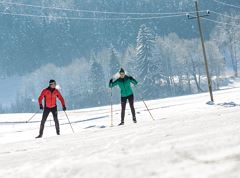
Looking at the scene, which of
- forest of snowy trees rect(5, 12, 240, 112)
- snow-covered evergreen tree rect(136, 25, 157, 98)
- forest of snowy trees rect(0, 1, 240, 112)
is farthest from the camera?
forest of snowy trees rect(0, 1, 240, 112)

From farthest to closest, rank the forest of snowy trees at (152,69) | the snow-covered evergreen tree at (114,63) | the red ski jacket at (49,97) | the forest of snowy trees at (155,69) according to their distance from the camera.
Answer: the snow-covered evergreen tree at (114,63) < the forest of snowy trees at (152,69) < the forest of snowy trees at (155,69) < the red ski jacket at (49,97)

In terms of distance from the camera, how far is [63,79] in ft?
387

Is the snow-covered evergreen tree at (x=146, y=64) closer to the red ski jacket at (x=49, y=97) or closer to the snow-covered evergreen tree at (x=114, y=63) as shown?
the snow-covered evergreen tree at (x=114, y=63)

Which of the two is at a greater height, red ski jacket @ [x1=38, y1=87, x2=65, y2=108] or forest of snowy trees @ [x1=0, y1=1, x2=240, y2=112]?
forest of snowy trees @ [x1=0, y1=1, x2=240, y2=112]

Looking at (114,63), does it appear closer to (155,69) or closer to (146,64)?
(146,64)

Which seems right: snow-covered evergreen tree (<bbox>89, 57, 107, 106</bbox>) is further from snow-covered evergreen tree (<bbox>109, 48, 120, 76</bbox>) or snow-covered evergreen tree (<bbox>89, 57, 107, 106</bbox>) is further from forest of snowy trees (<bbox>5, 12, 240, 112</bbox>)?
snow-covered evergreen tree (<bbox>109, 48, 120, 76</bbox>)

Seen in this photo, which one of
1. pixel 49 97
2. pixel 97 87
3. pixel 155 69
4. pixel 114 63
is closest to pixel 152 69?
pixel 155 69

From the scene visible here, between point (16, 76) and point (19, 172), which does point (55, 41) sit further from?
point (19, 172)

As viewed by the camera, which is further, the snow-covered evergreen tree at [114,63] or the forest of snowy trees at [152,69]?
the snow-covered evergreen tree at [114,63]

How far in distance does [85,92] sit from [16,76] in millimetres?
52214

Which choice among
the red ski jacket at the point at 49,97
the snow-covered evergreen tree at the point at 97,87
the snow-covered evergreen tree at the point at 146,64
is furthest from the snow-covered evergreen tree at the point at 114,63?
the red ski jacket at the point at 49,97

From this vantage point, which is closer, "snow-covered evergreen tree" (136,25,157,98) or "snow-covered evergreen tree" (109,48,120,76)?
"snow-covered evergreen tree" (136,25,157,98)

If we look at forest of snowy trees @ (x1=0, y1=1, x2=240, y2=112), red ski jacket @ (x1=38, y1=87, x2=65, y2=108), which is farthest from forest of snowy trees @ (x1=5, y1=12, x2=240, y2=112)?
red ski jacket @ (x1=38, y1=87, x2=65, y2=108)

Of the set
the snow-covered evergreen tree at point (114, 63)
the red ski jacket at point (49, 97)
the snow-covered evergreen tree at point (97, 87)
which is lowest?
the red ski jacket at point (49, 97)
